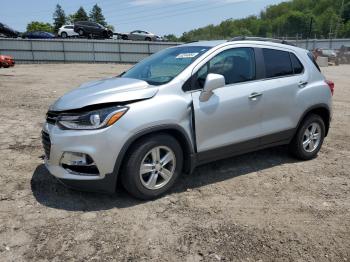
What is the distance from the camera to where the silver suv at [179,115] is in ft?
12.6

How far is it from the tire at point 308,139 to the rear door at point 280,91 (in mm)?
238

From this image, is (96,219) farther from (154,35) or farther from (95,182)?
(154,35)

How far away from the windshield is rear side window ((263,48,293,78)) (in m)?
0.95

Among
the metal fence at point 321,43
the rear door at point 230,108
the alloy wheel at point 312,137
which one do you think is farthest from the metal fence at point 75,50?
the rear door at point 230,108

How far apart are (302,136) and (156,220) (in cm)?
282

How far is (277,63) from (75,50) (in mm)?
28102

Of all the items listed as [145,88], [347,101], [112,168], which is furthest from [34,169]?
[347,101]

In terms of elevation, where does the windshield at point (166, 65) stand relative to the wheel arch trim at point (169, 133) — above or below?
above

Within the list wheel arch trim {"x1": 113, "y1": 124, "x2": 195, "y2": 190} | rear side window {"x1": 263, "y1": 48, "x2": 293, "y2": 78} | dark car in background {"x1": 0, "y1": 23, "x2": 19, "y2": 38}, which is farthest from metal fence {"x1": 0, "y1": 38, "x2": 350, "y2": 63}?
wheel arch trim {"x1": 113, "y1": 124, "x2": 195, "y2": 190}

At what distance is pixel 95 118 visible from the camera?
12.4 ft

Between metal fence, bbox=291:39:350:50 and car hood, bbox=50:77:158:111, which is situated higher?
metal fence, bbox=291:39:350:50

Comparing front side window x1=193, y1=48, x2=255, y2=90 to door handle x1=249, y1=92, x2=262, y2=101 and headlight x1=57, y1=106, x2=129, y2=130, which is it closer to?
door handle x1=249, y1=92, x2=262, y2=101

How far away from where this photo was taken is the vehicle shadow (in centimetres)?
413

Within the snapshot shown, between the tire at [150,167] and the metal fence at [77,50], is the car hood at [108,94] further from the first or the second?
the metal fence at [77,50]
